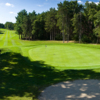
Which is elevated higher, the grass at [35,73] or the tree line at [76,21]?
the tree line at [76,21]

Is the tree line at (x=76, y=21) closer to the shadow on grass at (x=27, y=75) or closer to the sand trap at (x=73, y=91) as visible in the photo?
the shadow on grass at (x=27, y=75)

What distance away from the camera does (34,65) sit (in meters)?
9.87

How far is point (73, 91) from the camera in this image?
545cm

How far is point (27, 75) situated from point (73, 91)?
12.0ft

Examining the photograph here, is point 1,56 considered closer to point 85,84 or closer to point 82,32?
point 85,84

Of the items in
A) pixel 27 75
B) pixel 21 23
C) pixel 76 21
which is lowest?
pixel 27 75

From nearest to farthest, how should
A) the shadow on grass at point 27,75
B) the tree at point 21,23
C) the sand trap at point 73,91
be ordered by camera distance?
the sand trap at point 73,91
the shadow on grass at point 27,75
the tree at point 21,23

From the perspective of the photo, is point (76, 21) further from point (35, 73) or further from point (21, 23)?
point (35, 73)

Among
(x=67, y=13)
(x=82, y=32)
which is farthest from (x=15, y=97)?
(x=82, y=32)

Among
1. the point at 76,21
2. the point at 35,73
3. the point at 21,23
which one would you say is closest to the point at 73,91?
the point at 35,73

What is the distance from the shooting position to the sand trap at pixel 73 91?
495 cm

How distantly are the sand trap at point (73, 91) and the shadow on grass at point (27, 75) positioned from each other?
0.52m

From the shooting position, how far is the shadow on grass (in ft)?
18.8

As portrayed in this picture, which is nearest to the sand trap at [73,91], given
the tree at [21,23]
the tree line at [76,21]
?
the tree line at [76,21]
